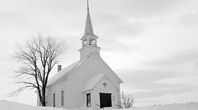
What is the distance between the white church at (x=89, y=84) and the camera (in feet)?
94.8

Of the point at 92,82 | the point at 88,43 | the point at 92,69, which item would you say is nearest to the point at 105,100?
the point at 92,82

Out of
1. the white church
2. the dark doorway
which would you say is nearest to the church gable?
the white church

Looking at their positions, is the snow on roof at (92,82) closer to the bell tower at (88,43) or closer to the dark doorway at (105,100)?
the dark doorway at (105,100)

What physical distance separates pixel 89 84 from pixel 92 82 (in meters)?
0.44

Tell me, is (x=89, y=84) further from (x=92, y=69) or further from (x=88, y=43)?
(x=88, y=43)

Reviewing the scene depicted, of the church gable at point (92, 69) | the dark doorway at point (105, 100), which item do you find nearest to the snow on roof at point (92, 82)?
the church gable at point (92, 69)

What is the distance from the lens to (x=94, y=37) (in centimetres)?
3344

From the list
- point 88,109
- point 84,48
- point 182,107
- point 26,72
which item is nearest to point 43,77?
point 26,72

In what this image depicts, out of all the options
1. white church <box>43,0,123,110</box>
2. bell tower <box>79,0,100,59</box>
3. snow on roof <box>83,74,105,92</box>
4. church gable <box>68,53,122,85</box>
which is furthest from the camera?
bell tower <box>79,0,100,59</box>

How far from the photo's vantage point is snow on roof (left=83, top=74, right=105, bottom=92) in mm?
28684

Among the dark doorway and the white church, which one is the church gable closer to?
the white church

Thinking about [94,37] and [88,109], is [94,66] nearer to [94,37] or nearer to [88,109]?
[94,37]

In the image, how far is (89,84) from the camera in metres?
29.5

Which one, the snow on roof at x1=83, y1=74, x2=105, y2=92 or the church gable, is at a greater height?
the church gable
